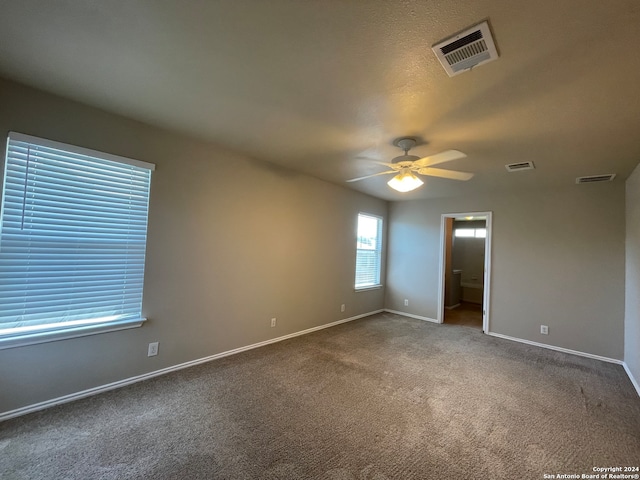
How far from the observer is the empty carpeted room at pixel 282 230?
1472 mm

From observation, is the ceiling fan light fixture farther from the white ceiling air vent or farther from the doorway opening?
the doorway opening

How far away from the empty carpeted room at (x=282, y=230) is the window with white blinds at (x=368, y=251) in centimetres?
144

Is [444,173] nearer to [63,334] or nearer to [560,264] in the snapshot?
[560,264]

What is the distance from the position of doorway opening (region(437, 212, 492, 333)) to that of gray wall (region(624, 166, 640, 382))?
2025mm

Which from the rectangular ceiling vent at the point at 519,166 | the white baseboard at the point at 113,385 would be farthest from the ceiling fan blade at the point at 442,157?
the white baseboard at the point at 113,385

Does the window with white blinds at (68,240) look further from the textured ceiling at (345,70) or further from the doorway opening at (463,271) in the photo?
the doorway opening at (463,271)

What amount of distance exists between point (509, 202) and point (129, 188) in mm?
5311

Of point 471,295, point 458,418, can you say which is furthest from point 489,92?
point 471,295

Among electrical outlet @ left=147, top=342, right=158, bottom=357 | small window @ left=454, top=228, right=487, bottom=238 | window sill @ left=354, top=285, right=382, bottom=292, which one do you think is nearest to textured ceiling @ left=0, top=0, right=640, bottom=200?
electrical outlet @ left=147, top=342, right=158, bottom=357

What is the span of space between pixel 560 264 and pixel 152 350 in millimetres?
5450

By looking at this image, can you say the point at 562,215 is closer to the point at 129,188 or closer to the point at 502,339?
the point at 502,339

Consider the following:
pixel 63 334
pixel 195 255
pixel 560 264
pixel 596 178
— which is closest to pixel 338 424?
pixel 195 255

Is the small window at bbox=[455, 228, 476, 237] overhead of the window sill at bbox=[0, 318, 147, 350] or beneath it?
Result: overhead

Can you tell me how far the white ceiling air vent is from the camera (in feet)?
4.42
